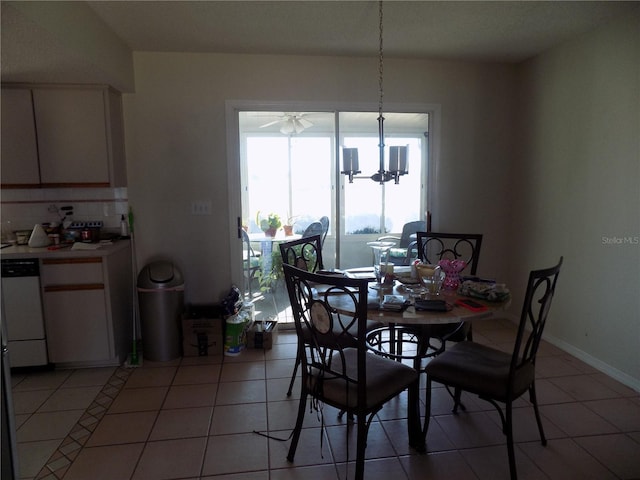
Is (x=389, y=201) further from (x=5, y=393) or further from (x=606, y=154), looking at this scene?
(x=5, y=393)

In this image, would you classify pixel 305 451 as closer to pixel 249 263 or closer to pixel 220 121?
pixel 249 263

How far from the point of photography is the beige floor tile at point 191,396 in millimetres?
2535

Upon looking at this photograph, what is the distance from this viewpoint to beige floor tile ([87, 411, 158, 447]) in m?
2.19

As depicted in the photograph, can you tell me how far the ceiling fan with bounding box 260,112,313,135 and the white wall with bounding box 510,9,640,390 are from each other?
Answer: 81.0 inches

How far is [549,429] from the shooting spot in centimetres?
222

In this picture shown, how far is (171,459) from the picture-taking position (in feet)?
6.66

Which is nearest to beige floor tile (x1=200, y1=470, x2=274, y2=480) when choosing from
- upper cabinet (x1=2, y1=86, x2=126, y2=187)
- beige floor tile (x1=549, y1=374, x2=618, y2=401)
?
beige floor tile (x1=549, y1=374, x2=618, y2=401)

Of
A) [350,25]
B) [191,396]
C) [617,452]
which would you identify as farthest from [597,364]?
[350,25]

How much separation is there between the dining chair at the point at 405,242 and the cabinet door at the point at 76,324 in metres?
2.71

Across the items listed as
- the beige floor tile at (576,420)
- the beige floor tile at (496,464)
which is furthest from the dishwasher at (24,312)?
the beige floor tile at (576,420)

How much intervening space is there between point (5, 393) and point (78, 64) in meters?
2.00

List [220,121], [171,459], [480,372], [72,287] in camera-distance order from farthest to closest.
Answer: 1. [220,121]
2. [72,287]
3. [171,459]
4. [480,372]

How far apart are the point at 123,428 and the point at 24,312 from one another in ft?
4.09

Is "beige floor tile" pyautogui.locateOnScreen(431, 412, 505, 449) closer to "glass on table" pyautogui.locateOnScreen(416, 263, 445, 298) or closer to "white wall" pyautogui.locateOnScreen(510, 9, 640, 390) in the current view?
"glass on table" pyautogui.locateOnScreen(416, 263, 445, 298)
